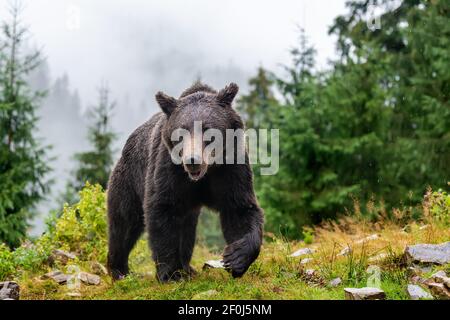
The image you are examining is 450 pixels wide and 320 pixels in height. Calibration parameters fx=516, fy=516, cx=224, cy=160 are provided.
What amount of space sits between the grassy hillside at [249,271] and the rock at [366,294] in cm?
22

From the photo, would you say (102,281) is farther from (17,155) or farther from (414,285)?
(17,155)

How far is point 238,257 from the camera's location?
516cm

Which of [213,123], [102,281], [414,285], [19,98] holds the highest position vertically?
[19,98]

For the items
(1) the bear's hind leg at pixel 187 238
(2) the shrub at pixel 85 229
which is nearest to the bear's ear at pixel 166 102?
(1) the bear's hind leg at pixel 187 238

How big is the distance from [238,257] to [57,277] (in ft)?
8.58

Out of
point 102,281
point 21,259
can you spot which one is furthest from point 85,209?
point 102,281

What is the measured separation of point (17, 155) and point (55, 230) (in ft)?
29.5

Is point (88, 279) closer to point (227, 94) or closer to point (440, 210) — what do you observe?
point (227, 94)

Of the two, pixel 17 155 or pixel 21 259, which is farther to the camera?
pixel 17 155

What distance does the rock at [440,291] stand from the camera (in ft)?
13.6
